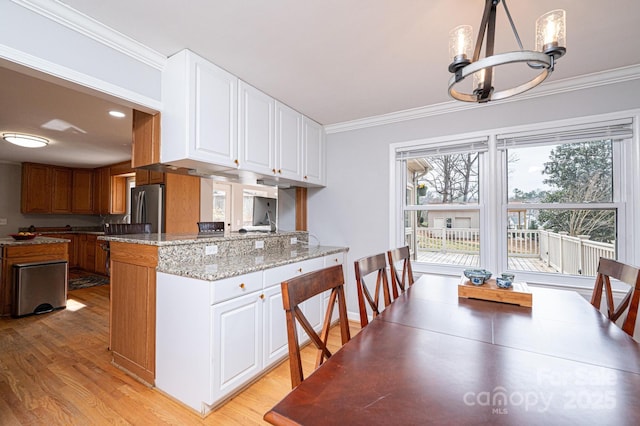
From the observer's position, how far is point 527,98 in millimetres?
2525

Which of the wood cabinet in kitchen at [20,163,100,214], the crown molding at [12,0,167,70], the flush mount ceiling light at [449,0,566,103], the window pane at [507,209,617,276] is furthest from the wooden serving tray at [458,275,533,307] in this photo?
the wood cabinet in kitchen at [20,163,100,214]

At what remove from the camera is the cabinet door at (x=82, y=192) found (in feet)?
20.3

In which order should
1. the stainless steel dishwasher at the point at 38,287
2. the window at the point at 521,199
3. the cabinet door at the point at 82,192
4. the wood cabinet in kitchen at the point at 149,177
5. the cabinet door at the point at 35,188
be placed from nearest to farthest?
the window at the point at 521,199
the stainless steel dishwasher at the point at 38,287
the wood cabinet in kitchen at the point at 149,177
the cabinet door at the point at 35,188
the cabinet door at the point at 82,192

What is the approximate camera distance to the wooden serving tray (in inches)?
58.4

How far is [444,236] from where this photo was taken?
3014 millimetres

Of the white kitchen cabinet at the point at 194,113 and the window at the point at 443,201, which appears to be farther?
the window at the point at 443,201

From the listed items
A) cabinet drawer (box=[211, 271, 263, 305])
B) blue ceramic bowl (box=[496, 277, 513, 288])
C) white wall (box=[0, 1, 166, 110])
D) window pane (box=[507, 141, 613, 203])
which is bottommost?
cabinet drawer (box=[211, 271, 263, 305])

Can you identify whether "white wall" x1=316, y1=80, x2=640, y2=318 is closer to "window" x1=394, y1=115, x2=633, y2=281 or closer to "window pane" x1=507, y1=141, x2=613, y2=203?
"window" x1=394, y1=115, x2=633, y2=281

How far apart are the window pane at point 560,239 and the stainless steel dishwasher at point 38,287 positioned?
5.37m

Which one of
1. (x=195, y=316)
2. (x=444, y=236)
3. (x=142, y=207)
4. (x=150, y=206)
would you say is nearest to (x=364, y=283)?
(x=195, y=316)

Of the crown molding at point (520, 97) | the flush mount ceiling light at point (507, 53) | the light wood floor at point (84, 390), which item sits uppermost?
the crown molding at point (520, 97)

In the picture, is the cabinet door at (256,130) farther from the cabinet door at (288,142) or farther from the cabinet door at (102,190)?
the cabinet door at (102,190)

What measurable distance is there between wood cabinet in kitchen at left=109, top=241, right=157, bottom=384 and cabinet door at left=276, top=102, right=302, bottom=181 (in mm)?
1388

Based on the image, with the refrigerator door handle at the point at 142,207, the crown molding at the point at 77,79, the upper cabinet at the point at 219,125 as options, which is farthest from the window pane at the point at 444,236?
the refrigerator door handle at the point at 142,207
